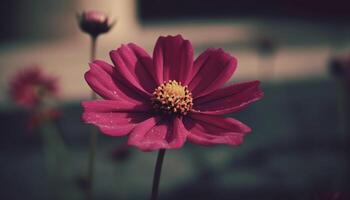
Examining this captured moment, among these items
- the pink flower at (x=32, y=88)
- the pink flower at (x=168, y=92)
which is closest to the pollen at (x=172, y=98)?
the pink flower at (x=168, y=92)

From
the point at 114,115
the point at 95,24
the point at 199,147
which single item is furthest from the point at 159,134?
the point at 199,147

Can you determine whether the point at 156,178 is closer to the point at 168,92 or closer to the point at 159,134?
the point at 159,134

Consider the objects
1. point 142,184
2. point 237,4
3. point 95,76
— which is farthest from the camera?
point 237,4

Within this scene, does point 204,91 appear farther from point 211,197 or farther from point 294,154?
point 294,154

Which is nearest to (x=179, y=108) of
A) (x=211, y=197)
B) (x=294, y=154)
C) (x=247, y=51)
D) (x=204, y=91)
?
(x=204, y=91)

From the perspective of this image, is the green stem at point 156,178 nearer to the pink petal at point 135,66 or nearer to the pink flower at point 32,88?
the pink petal at point 135,66

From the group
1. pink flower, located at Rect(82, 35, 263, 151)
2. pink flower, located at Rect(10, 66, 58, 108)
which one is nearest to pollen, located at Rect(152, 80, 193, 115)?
pink flower, located at Rect(82, 35, 263, 151)

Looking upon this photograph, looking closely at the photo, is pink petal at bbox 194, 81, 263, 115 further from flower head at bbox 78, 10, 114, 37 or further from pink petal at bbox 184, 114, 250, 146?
flower head at bbox 78, 10, 114, 37
